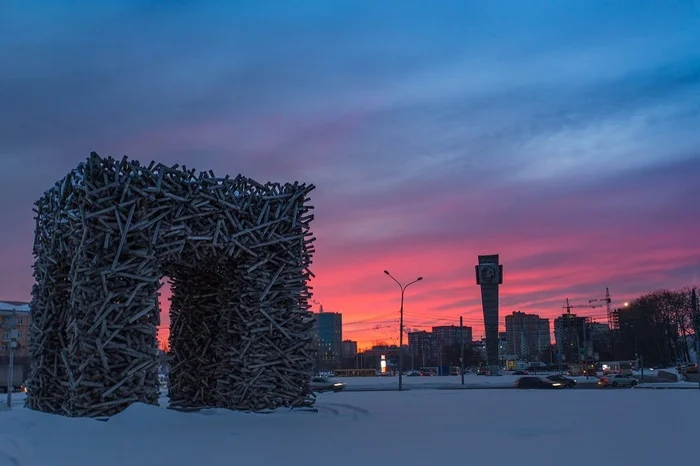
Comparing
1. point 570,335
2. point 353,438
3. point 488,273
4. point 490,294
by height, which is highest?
A: point 488,273

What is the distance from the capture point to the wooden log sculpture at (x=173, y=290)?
16250 millimetres

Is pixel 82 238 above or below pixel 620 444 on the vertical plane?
above

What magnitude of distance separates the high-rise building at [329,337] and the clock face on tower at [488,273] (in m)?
76.0

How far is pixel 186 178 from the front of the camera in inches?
720

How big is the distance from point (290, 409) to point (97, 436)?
6974 mm

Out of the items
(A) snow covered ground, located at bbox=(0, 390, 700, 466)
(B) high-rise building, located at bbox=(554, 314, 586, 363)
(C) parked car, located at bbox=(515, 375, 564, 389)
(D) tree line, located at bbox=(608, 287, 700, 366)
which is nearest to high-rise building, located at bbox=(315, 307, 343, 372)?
(B) high-rise building, located at bbox=(554, 314, 586, 363)

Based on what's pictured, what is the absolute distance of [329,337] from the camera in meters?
170

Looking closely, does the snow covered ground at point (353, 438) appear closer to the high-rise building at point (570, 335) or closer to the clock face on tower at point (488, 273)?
the clock face on tower at point (488, 273)

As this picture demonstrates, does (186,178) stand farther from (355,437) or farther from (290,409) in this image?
(355,437)

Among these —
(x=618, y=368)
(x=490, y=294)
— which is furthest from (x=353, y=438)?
(x=618, y=368)

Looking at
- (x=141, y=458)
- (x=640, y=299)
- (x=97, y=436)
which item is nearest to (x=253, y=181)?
(x=97, y=436)

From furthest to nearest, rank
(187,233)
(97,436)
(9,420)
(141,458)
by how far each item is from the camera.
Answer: (187,233), (9,420), (97,436), (141,458)

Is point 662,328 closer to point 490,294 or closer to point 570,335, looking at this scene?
point 570,335

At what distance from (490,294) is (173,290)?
2659 inches
